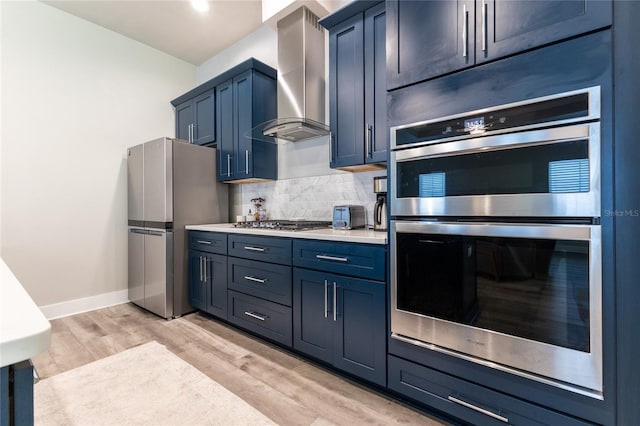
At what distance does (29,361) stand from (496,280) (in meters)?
1.54

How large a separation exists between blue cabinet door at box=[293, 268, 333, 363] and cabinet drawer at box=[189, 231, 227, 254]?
0.95m

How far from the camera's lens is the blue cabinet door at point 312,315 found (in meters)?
1.96

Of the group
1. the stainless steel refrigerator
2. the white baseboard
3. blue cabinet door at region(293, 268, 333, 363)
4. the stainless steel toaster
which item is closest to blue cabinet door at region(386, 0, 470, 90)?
the stainless steel toaster

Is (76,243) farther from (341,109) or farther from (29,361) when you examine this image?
(29,361)

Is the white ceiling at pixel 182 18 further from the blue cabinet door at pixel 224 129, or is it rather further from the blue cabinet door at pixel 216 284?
the blue cabinet door at pixel 216 284

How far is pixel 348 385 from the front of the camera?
1.89 m

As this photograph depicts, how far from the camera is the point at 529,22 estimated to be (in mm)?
1273

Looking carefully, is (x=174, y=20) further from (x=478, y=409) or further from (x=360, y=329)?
(x=478, y=409)

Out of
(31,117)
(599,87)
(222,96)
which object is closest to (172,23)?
(222,96)

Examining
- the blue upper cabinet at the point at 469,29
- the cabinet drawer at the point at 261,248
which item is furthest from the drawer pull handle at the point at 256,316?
the blue upper cabinet at the point at 469,29

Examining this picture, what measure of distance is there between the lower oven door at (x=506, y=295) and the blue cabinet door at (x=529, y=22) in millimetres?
768

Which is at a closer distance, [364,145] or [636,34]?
[636,34]

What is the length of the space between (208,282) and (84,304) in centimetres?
151

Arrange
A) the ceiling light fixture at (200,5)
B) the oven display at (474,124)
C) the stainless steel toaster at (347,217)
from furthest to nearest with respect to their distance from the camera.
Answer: the ceiling light fixture at (200,5) → the stainless steel toaster at (347,217) → the oven display at (474,124)
